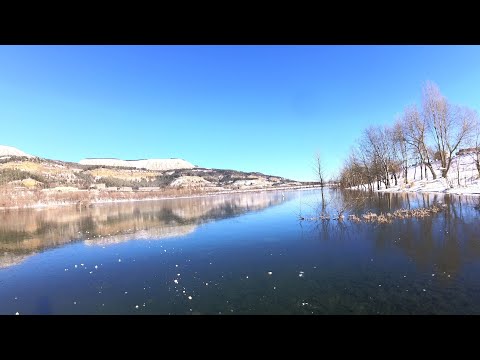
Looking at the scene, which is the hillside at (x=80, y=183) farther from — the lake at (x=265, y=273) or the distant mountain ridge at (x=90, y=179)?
the lake at (x=265, y=273)

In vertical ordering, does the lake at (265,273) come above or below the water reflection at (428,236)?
below

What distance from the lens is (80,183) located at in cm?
13138

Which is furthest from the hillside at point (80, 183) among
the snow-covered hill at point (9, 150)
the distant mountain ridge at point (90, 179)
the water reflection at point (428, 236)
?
the water reflection at point (428, 236)

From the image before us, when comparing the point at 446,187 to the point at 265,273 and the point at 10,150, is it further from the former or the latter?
the point at 10,150

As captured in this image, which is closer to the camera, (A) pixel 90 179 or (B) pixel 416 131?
(B) pixel 416 131

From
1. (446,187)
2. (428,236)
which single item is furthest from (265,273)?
(446,187)

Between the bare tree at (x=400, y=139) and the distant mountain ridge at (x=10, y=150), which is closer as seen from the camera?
the bare tree at (x=400, y=139)

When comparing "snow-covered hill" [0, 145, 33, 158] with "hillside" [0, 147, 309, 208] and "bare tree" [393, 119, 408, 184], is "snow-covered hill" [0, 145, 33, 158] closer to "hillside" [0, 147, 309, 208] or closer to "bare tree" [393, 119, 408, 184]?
"hillside" [0, 147, 309, 208]

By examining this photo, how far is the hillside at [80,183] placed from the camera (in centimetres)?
7581

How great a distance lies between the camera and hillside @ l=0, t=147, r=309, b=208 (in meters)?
75.8

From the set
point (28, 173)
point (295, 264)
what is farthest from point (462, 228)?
point (28, 173)
